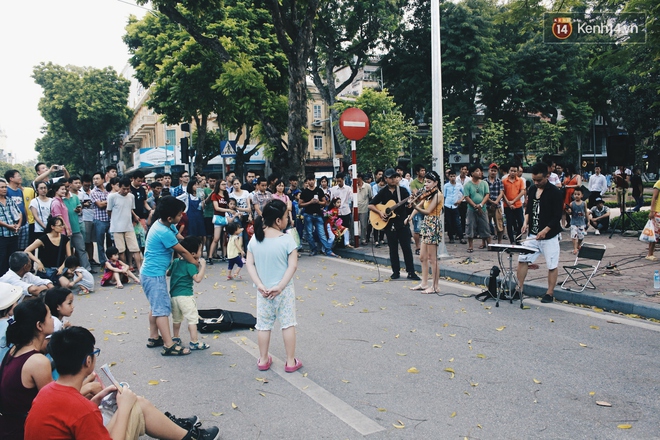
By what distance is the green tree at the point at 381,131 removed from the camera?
116ft

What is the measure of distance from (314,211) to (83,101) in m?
40.6

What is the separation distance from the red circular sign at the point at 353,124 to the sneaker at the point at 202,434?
30.5ft

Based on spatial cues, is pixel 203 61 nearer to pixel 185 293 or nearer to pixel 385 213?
pixel 385 213

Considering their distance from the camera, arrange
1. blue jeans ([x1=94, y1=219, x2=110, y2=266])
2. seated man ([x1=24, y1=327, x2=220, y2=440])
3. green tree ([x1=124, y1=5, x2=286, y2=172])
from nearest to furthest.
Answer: seated man ([x1=24, y1=327, x2=220, y2=440]) < blue jeans ([x1=94, y1=219, x2=110, y2=266]) < green tree ([x1=124, y1=5, x2=286, y2=172])

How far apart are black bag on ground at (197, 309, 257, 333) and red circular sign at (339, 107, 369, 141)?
663 centimetres

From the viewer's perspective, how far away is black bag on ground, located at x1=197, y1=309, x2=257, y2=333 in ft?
21.0

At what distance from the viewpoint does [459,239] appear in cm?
1421

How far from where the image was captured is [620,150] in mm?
14938

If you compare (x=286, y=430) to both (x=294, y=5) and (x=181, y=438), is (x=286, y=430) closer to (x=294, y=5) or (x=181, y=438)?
(x=181, y=438)

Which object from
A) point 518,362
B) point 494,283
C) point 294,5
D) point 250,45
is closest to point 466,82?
point 250,45

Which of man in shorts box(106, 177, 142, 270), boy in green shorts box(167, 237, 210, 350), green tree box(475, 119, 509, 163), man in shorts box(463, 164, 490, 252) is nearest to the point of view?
boy in green shorts box(167, 237, 210, 350)

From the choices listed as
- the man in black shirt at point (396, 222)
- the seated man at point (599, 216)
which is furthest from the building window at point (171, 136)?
the man in black shirt at point (396, 222)

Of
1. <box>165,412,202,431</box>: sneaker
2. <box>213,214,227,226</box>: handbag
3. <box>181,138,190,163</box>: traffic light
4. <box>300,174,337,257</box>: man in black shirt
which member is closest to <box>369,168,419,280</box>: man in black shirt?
<box>300,174,337,257</box>: man in black shirt

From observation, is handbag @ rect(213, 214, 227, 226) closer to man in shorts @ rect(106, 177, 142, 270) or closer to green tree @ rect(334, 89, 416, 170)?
man in shorts @ rect(106, 177, 142, 270)
